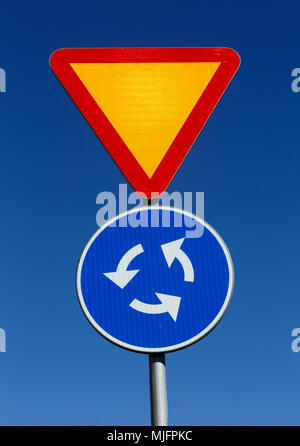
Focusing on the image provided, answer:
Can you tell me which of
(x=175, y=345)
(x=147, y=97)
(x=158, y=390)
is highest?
(x=147, y=97)

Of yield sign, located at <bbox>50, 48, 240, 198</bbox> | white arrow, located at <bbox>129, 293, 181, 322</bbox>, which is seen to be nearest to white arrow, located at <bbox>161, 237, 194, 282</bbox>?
white arrow, located at <bbox>129, 293, 181, 322</bbox>

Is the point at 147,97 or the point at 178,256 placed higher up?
the point at 147,97

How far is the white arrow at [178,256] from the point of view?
1.44 metres

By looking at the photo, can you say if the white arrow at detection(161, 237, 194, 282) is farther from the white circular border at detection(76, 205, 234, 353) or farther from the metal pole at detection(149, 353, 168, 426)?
the metal pole at detection(149, 353, 168, 426)

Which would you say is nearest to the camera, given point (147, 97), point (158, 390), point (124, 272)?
point (158, 390)

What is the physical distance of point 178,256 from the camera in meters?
1.45

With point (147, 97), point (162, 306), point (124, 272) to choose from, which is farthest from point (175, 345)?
point (147, 97)

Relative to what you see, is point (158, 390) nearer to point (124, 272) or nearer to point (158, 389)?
point (158, 389)

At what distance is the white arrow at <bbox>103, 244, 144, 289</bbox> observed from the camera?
143 centimetres

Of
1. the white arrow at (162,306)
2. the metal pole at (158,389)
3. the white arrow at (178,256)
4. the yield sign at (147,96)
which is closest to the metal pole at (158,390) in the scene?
the metal pole at (158,389)

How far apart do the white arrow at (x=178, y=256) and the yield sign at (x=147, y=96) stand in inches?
8.4

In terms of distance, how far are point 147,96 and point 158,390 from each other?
90 cm
